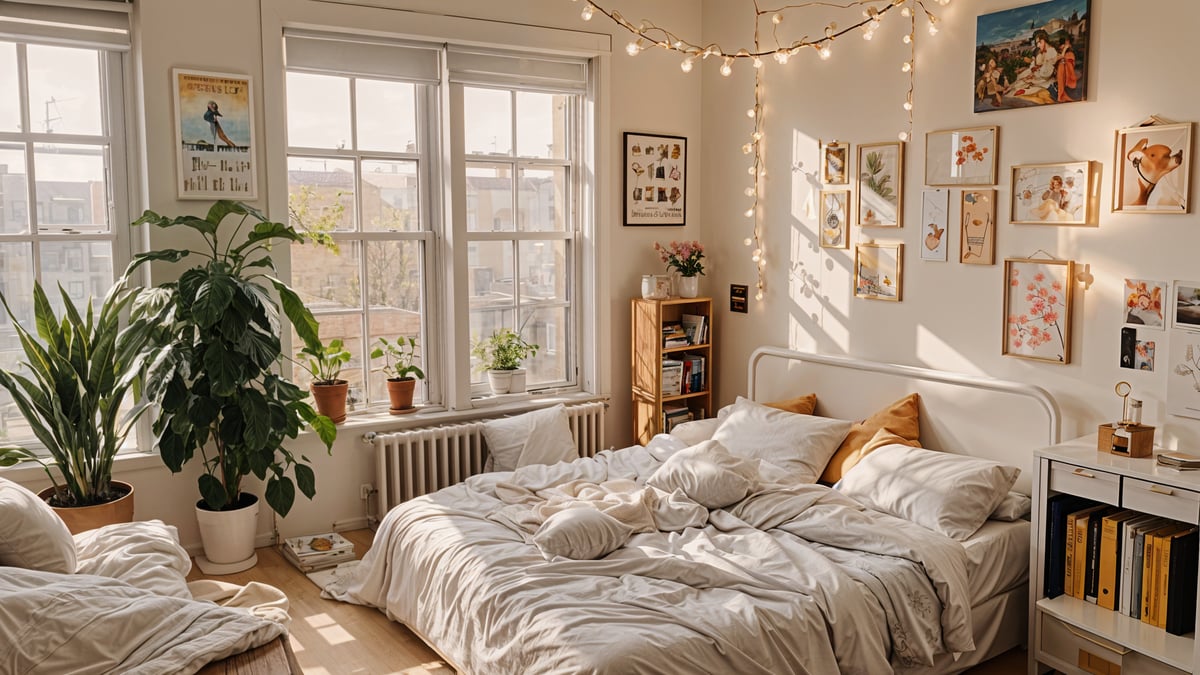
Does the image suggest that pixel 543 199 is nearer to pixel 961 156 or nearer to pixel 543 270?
pixel 543 270

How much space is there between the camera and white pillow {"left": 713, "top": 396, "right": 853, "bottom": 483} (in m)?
4.10

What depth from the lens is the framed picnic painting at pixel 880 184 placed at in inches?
166

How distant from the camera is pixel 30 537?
2.54 meters

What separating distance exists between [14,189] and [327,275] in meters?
1.31

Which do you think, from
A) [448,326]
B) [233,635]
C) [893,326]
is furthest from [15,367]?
[893,326]

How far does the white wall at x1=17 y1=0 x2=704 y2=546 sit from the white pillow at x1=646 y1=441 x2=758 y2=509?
1439mm

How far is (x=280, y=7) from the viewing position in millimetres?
4176

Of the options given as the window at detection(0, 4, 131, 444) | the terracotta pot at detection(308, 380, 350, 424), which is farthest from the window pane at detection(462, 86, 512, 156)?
the window at detection(0, 4, 131, 444)

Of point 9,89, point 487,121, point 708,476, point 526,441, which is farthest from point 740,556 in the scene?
point 9,89

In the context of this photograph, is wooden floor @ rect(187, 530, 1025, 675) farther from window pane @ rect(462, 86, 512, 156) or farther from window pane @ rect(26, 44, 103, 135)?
window pane @ rect(462, 86, 512, 156)

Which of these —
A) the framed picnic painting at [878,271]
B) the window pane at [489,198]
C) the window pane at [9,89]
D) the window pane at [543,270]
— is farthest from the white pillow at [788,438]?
the window pane at [9,89]

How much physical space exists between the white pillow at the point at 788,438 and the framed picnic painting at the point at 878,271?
61 cm

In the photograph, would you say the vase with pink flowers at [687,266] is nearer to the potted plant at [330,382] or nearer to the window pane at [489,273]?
the window pane at [489,273]

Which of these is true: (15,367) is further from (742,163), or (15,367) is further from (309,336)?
(742,163)
